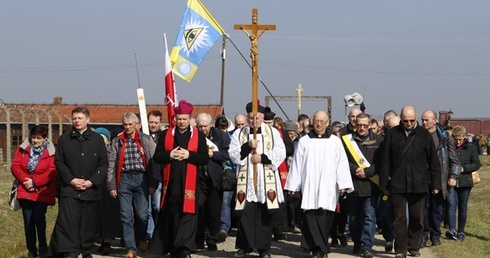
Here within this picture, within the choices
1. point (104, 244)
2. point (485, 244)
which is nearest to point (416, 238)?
point (485, 244)

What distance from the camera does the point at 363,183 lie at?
12070 mm

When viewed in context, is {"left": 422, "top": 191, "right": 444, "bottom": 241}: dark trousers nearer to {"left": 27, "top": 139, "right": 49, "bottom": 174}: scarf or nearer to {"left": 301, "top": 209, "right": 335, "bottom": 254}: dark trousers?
{"left": 301, "top": 209, "right": 335, "bottom": 254}: dark trousers

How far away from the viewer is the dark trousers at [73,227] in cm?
1079

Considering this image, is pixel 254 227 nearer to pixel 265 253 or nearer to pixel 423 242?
pixel 265 253

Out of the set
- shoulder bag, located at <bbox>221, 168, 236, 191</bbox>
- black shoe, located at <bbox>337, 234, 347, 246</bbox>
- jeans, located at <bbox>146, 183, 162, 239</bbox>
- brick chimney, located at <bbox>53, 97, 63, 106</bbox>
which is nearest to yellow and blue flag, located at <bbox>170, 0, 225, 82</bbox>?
shoulder bag, located at <bbox>221, 168, 236, 191</bbox>

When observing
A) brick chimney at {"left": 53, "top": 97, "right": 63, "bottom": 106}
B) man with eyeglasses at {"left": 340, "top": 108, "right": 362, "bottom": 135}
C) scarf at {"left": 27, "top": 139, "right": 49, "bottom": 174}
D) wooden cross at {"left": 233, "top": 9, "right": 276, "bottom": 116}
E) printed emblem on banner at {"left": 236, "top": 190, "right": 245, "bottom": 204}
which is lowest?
printed emblem on banner at {"left": 236, "top": 190, "right": 245, "bottom": 204}

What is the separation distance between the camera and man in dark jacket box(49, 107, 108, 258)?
35.5 feet

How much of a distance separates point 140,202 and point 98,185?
0.86 m

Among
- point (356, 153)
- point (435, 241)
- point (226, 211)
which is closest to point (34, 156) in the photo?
point (226, 211)

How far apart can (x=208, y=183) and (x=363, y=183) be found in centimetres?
212

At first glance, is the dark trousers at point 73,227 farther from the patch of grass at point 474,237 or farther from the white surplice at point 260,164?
the patch of grass at point 474,237

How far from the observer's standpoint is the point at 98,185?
11.0 meters

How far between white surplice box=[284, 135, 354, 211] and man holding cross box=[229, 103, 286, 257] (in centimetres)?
35

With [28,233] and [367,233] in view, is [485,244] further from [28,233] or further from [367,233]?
[28,233]
